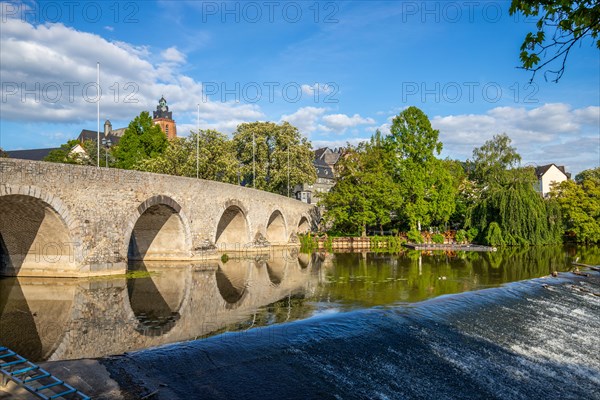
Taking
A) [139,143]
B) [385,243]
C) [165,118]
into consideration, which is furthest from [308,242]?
[165,118]

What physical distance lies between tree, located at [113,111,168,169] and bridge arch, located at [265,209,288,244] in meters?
18.6

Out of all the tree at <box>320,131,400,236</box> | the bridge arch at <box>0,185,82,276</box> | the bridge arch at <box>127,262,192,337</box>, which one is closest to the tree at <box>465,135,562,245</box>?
the tree at <box>320,131,400,236</box>

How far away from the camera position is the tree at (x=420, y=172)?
4122 centimetres

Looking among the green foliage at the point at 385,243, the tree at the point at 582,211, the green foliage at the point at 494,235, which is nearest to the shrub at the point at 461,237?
the green foliage at the point at 494,235

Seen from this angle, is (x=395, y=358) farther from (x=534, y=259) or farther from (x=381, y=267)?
(x=534, y=259)

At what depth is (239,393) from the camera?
24.2ft

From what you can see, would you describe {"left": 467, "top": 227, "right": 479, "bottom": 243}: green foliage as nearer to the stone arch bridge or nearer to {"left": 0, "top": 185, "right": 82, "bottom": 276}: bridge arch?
the stone arch bridge

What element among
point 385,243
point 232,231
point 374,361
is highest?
point 232,231

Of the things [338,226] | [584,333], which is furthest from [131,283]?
[338,226]

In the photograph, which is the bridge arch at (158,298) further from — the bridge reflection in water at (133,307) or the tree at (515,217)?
the tree at (515,217)

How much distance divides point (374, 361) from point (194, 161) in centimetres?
3707

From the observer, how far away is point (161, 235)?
25750 millimetres

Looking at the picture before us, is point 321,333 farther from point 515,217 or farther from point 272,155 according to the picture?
point 272,155

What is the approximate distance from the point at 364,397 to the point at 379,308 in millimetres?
6058
